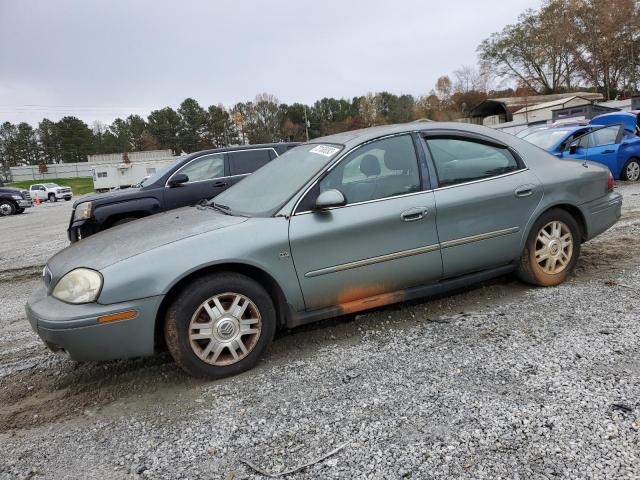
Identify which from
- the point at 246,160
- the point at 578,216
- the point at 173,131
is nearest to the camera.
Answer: the point at 578,216

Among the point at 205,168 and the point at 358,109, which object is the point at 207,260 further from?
the point at 358,109

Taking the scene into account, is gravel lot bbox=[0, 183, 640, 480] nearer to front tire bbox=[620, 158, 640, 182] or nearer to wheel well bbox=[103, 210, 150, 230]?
wheel well bbox=[103, 210, 150, 230]

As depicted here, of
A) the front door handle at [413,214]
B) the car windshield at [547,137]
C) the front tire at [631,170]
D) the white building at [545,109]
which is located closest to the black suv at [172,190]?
the front door handle at [413,214]

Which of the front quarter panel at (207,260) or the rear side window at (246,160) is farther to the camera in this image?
the rear side window at (246,160)

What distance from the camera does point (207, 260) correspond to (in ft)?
10.1

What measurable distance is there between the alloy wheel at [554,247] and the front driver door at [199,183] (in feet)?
16.1

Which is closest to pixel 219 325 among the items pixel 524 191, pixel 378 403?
pixel 378 403

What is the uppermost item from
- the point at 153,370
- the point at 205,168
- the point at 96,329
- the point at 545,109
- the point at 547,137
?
the point at 545,109

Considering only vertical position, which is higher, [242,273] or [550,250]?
[242,273]

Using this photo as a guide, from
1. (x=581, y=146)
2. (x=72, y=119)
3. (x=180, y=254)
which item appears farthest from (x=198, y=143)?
(x=180, y=254)

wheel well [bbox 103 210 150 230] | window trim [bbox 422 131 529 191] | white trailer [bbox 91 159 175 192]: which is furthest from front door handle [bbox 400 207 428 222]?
white trailer [bbox 91 159 175 192]

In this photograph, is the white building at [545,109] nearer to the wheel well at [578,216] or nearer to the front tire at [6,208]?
the front tire at [6,208]

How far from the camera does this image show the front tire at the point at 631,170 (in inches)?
438

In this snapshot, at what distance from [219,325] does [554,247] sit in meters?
3.01
